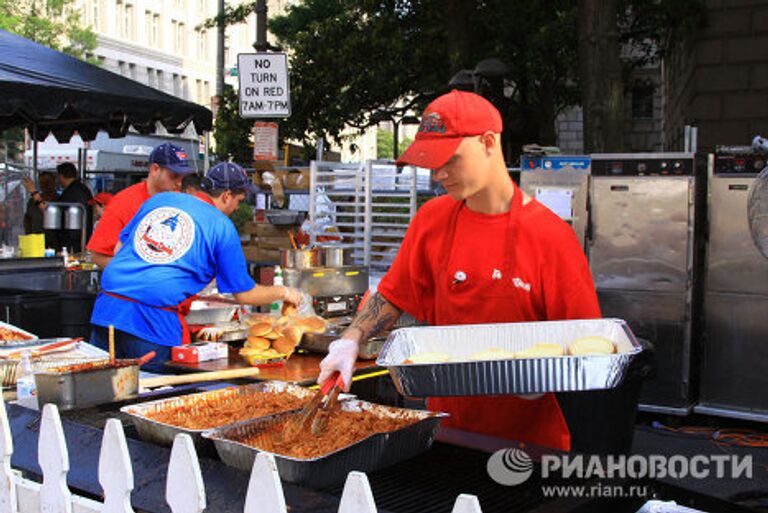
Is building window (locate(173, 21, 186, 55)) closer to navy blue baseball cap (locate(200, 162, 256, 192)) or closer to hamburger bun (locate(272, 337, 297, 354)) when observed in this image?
navy blue baseball cap (locate(200, 162, 256, 192))

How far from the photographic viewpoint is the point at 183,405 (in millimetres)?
3002

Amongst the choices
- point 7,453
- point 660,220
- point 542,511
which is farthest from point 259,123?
point 542,511

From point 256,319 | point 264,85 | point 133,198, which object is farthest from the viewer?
point 264,85

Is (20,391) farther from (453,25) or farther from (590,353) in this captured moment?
(453,25)

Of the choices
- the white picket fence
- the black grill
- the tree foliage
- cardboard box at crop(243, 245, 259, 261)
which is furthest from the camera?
the tree foliage

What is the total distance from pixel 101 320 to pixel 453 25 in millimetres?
12918

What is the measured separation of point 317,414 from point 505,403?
748 mm

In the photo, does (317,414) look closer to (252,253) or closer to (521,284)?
(521,284)

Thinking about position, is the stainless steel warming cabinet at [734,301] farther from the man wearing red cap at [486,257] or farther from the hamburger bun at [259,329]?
the man wearing red cap at [486,257]

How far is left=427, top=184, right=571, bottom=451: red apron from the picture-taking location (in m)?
3.01

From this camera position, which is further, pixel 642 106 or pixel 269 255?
pixel 642 106

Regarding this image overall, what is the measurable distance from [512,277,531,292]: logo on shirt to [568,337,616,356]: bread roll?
48 cm

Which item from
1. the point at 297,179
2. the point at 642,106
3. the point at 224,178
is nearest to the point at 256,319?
the point at 224,178

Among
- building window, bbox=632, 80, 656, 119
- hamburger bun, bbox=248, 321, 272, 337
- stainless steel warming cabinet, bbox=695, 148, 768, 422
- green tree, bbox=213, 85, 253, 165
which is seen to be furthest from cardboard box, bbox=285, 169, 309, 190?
building window, bbox=632, 80, 656, 119
